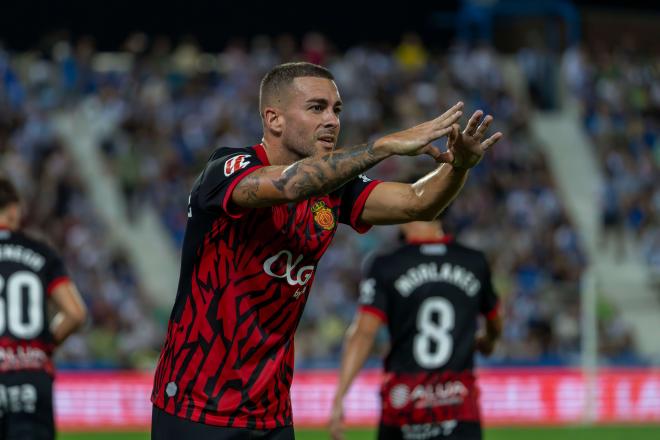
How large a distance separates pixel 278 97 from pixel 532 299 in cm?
1395

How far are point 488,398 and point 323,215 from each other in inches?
437

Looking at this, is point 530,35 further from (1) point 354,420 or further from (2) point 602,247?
(1) point 354,420

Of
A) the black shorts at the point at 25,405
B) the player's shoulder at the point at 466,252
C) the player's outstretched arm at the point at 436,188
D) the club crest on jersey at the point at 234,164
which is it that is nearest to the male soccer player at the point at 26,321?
the black shorts at the point at 25,405

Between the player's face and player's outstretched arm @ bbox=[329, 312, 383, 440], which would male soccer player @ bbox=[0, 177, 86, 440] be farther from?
the player's face

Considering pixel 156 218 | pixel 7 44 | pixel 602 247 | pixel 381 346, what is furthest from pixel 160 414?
pixel 7 44

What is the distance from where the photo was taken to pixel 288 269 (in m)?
5.09

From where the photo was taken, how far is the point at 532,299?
18.7 meters

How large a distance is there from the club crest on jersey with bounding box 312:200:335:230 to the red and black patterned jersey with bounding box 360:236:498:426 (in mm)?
2325

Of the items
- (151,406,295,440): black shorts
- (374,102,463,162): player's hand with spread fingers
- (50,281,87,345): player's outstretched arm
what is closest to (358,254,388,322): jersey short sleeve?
(50,281,87,345): player's outstretched arm

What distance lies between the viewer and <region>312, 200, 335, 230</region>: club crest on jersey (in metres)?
5.16

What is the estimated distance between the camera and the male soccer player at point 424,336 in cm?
742

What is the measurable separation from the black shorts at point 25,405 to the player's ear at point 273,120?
317 centimetres

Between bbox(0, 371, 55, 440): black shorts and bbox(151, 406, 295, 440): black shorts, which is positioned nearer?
bbox(151, 406, 295, 440): black shorts

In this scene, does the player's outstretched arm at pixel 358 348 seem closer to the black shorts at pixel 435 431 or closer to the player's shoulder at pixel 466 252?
the black shorts at pixel 435 431
